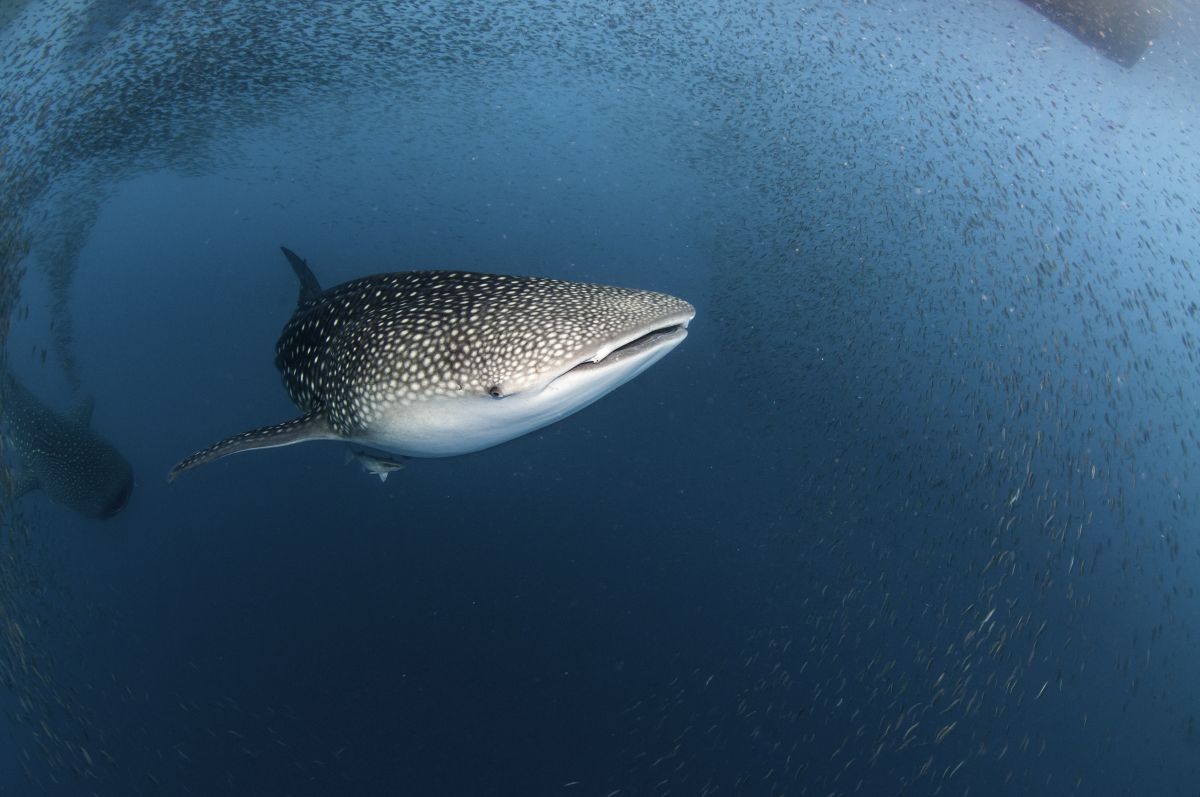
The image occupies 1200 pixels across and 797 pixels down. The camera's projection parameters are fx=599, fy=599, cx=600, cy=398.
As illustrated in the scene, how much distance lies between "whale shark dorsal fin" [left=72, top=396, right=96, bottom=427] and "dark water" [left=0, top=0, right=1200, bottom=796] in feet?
→ 3.91

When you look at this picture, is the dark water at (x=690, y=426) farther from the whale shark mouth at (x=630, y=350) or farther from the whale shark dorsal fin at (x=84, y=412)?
the whale shark mouth at (x=630, y=350)

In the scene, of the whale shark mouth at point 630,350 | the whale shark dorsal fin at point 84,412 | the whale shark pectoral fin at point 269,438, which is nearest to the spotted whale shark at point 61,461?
the whale shark dorsal fin at point 84,412

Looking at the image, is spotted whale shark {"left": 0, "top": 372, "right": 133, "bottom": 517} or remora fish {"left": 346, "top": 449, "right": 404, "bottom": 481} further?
spotted whale shark {"left": 0, "top": 372, "right": 133, "bottom": 517}

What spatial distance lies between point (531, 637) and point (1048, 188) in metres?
14.3

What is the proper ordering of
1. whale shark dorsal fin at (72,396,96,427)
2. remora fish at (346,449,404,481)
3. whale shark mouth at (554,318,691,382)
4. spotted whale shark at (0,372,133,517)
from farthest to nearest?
whale shark dorsal fin at (72,396,96,427) → spotted whale shark at (0,372,133,517) → remora fish at (346,449,404,481) → whale shark mouth at (554,318,691,382)

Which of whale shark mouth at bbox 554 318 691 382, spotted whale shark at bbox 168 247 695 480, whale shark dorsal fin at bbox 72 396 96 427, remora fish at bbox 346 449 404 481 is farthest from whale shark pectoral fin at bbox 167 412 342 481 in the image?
whale shark dorsal fin at bbox 72 396 96 427

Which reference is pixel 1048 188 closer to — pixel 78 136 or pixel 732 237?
pixel 732 237

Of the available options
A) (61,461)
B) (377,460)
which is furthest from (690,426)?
(61,461)

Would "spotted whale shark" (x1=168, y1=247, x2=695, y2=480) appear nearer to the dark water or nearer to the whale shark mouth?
the whale shark mouth

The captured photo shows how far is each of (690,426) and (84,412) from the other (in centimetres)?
754

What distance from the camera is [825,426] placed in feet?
28.6

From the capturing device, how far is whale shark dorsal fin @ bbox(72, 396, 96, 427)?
7195 mm

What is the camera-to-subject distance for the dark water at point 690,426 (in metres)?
5.81

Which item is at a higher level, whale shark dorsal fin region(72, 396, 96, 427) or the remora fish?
the remora fish
